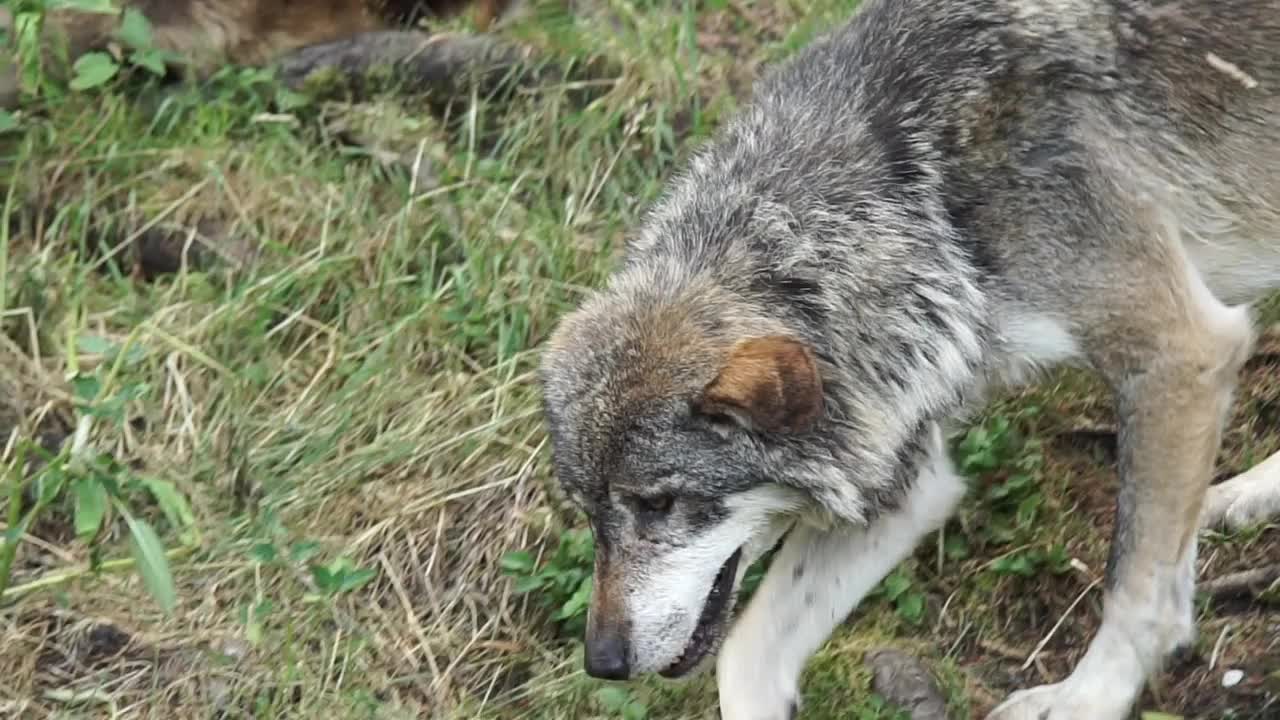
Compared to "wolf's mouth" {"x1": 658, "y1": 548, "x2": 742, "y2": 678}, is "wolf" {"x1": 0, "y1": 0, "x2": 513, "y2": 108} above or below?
above

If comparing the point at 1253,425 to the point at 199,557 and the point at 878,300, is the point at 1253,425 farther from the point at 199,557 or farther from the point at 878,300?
the point at 199,557

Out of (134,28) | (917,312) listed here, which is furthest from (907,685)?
(134,28)

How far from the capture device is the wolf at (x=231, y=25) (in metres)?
5.95

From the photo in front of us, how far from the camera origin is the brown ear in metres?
3.56

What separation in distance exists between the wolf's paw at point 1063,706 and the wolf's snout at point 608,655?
3.26 feet

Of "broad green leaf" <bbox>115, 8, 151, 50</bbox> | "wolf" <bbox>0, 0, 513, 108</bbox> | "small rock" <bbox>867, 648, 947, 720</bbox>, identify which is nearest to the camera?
"small rock" <bbox>867, 648, 947, 720</bbox>

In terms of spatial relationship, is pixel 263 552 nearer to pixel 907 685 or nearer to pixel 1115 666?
pixel 907 685

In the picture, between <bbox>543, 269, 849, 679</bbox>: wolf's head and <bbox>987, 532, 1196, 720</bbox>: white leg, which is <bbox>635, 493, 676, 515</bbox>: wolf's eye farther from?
<bbox>987, 532, 1196, 720</bbox>: white leg

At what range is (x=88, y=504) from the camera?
147 inches

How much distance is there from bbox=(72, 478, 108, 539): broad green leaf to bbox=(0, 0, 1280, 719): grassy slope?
560mm

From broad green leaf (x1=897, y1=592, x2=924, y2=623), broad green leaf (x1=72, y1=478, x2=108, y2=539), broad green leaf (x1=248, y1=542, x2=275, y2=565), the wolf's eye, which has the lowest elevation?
broad green leaf (x1=897, y1=592, x2=924, y2=623)

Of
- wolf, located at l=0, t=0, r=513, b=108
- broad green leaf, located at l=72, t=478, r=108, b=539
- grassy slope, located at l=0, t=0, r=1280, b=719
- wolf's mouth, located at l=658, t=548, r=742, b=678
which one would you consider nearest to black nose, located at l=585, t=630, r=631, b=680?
wolf's mouth, located at l=658, t=548, r=742, b=678

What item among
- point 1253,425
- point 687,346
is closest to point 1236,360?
point 1253,425

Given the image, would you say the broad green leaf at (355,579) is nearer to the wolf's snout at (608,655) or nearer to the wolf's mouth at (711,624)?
the wolf's snout at (608,655)
